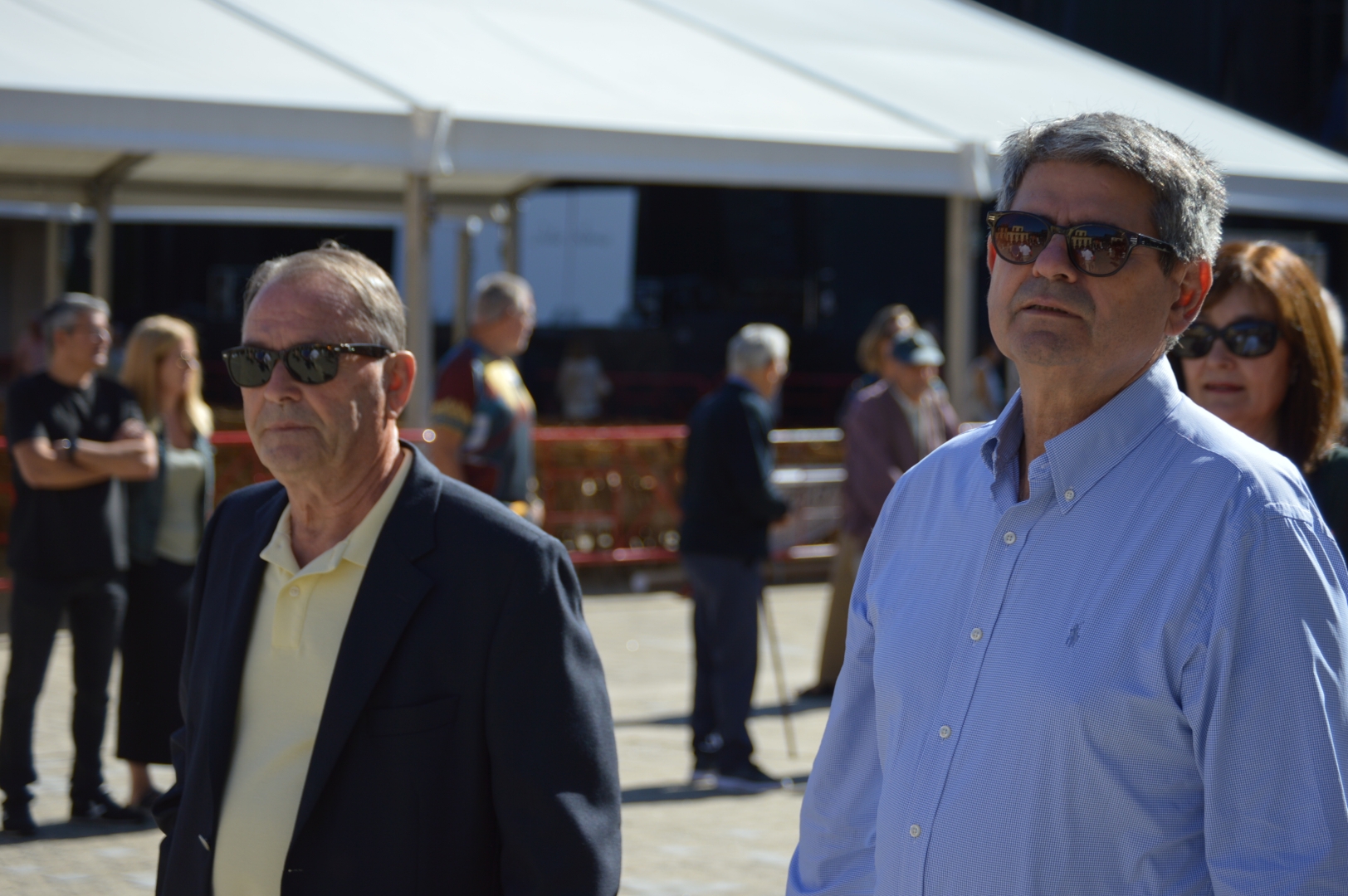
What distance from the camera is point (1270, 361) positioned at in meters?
3.24

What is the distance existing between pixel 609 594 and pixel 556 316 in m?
13.4

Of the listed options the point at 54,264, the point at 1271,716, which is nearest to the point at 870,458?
the point at 1271,716

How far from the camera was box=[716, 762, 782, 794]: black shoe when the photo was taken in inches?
255

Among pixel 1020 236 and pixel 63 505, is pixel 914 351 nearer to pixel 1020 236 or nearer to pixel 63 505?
pixel 63 505

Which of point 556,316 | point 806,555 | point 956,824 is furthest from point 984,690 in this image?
point 556,316

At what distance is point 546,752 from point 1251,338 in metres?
1.87

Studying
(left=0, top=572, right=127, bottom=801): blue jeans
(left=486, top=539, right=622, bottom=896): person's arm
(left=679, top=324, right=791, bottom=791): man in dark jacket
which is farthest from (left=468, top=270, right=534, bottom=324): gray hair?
(left=486, top=539, right=622, bottom=896): person's arm

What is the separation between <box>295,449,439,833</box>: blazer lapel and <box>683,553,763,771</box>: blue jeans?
427cm

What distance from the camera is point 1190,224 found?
2.00m

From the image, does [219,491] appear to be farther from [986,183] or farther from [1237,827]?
[1237,827]

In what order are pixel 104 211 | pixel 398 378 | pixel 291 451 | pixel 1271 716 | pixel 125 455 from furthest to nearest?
pixel 104 211 → pixel 125 455 → pixel 398 378 → pixel 291 451 → pixel 1271 716

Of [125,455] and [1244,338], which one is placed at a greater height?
[1244,338]

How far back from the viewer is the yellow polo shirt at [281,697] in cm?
229

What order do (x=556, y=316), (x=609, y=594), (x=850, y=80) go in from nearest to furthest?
1. (x=850, y=80)
2. (x=609, y=594)
3. (x=556, y=316)
